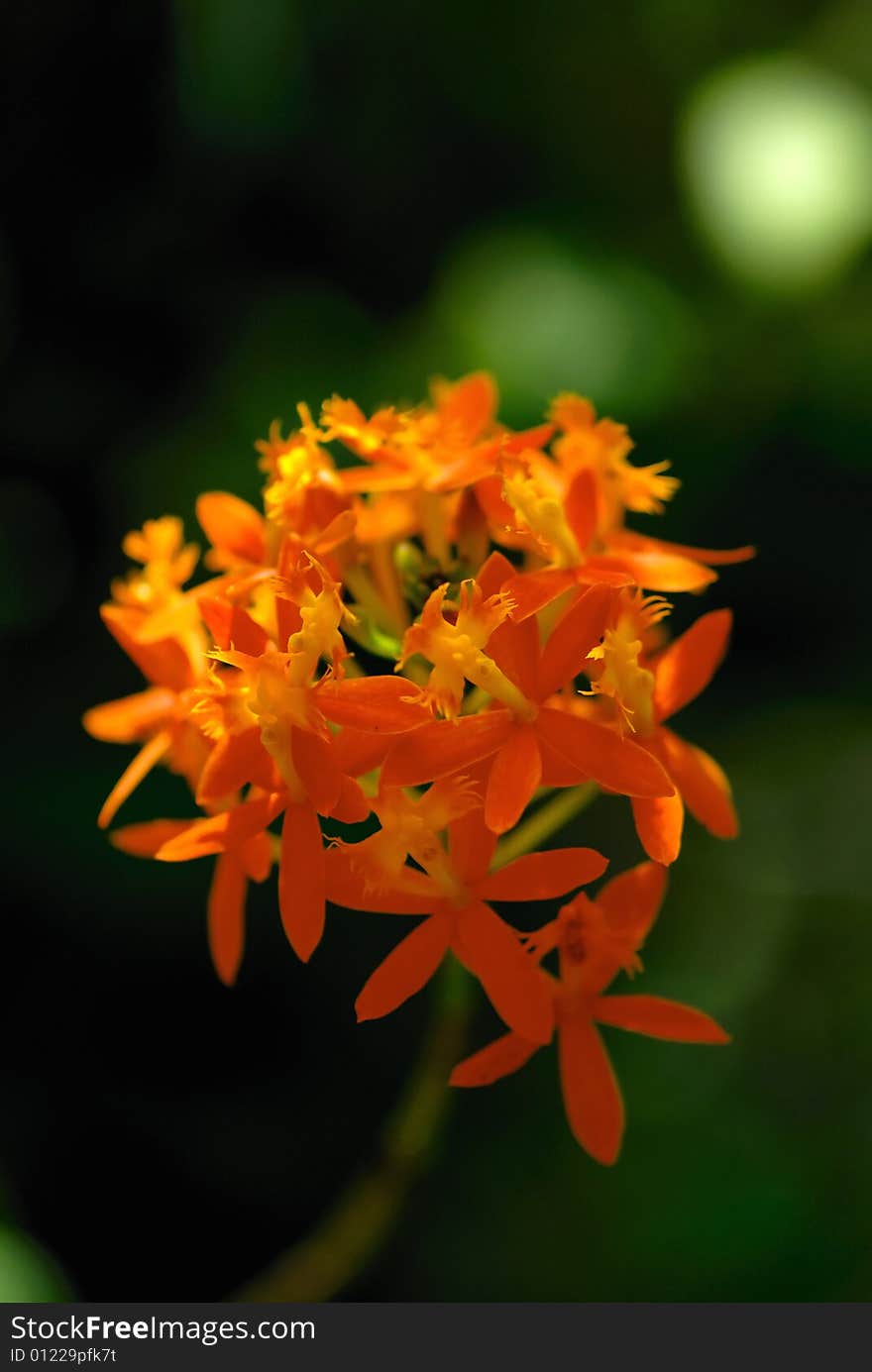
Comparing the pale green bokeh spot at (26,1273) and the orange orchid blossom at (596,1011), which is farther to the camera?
the pale green bokeh spot at (26,1273)

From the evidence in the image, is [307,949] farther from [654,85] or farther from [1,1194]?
[654,85]

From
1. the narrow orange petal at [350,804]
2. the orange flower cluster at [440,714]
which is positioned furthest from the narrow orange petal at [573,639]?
the narrow orange petal at [350,804]

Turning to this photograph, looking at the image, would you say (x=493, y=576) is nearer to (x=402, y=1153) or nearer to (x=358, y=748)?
(x=358, y=748)

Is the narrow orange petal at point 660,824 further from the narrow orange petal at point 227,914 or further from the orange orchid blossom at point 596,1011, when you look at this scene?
the narrow orange petal at point 227,914

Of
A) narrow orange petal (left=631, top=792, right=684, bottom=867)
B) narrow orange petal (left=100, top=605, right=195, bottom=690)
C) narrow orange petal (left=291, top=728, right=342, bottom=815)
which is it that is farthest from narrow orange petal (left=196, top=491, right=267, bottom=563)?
narrow orange petal (left=631, top=792, right=684, bottom=867)

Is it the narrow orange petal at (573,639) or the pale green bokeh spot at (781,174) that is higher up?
the pale green bokeh spot at (781,174)

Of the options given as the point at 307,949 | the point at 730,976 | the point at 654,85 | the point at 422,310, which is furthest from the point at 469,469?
the point at 654,85
